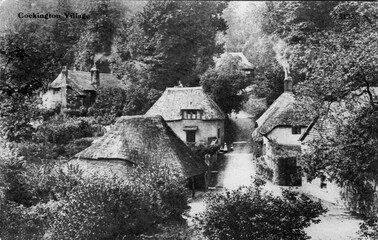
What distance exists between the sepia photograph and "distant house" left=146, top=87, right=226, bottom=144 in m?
0.10

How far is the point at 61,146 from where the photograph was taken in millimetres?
21000

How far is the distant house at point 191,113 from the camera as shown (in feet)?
78.7

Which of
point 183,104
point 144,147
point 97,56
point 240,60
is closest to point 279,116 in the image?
point 240,60

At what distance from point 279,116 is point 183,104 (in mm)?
6550

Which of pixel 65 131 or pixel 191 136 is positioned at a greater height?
pixel 65 131

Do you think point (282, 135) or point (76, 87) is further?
point (76, 87)

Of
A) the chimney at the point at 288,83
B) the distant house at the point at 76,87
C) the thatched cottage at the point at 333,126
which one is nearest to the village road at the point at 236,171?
the thatched cottage at the point at 333,126

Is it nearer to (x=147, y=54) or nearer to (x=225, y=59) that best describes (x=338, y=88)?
(x=147, y=54)

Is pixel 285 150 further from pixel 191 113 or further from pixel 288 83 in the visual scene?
pixel 191 113

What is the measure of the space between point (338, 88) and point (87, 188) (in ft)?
31.4

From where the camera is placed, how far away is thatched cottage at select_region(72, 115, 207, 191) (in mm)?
18172

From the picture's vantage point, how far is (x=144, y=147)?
1888 cm

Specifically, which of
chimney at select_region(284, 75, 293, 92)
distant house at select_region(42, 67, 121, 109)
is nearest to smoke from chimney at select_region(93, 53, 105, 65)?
distant house at select_region(42, 67, 121, 109)

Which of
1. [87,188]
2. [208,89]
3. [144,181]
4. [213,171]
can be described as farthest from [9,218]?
[208,89]
